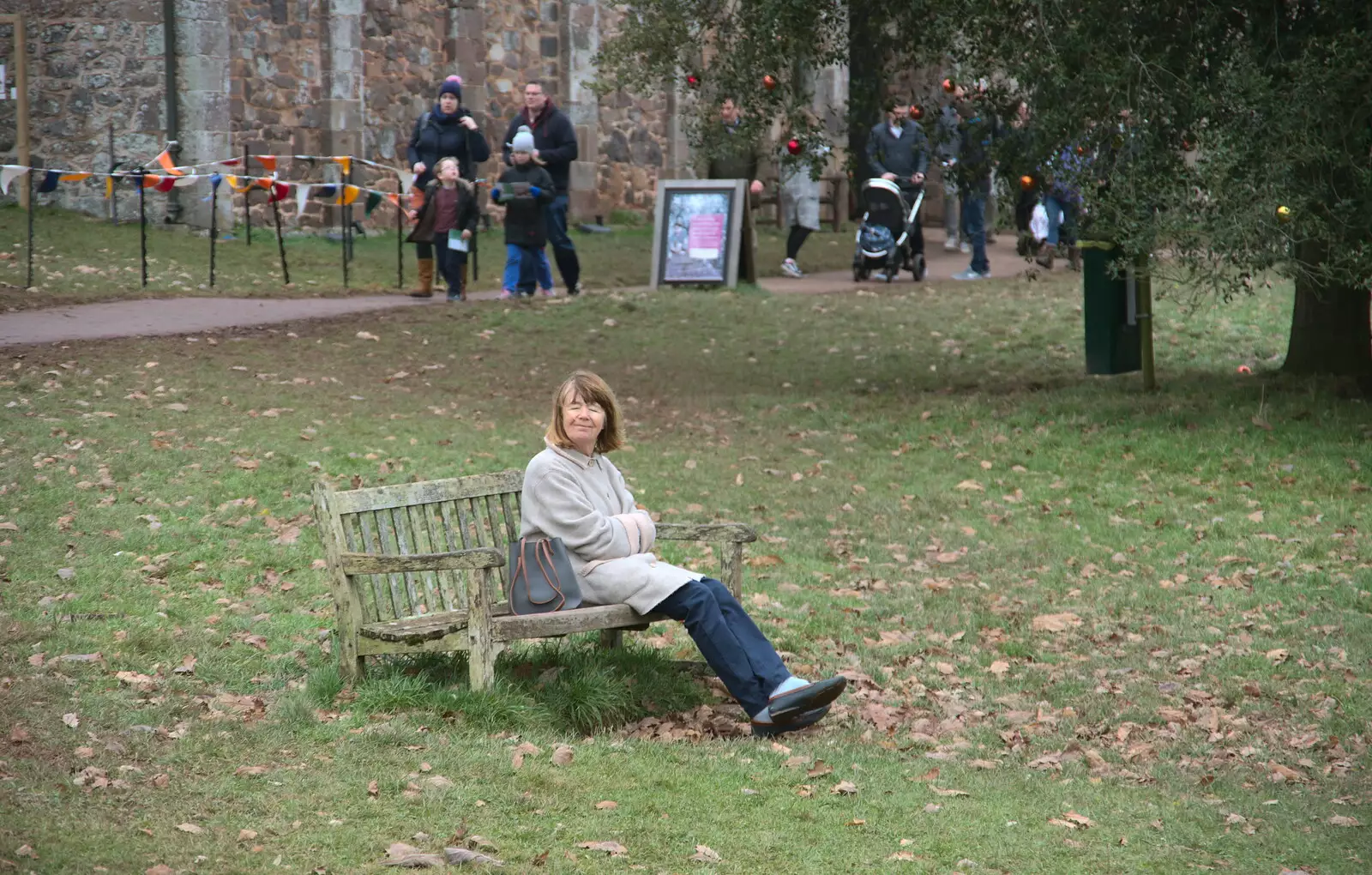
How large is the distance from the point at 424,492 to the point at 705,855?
2.44 meters

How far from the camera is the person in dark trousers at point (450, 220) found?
18016 mm

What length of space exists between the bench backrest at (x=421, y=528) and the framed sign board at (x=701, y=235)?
12989 mm

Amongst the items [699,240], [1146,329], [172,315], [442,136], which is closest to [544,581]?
[1146,329]

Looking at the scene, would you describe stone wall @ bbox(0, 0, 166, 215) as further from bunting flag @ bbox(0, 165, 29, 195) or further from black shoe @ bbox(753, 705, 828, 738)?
black shoe @ bbox(753, 705, 828, 738)

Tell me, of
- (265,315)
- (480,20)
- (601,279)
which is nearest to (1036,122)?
(265,315)

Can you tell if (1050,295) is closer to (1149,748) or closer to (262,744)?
(1149,748)

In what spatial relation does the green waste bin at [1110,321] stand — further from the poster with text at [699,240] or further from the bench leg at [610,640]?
the bench leg at [610,640]

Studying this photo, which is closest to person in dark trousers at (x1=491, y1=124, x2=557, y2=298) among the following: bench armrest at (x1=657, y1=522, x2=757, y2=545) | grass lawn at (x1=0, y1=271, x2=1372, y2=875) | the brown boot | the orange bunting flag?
the brown boot

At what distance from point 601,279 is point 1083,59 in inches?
406

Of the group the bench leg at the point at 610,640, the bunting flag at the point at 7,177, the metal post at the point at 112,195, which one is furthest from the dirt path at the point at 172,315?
the bench leg at the point at 610,640

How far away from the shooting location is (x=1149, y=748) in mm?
6859

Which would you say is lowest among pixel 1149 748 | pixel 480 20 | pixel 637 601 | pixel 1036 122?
pixel 1149 748

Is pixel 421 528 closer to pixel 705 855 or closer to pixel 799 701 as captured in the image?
pixel 799 701

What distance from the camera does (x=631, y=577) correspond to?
679 cm
